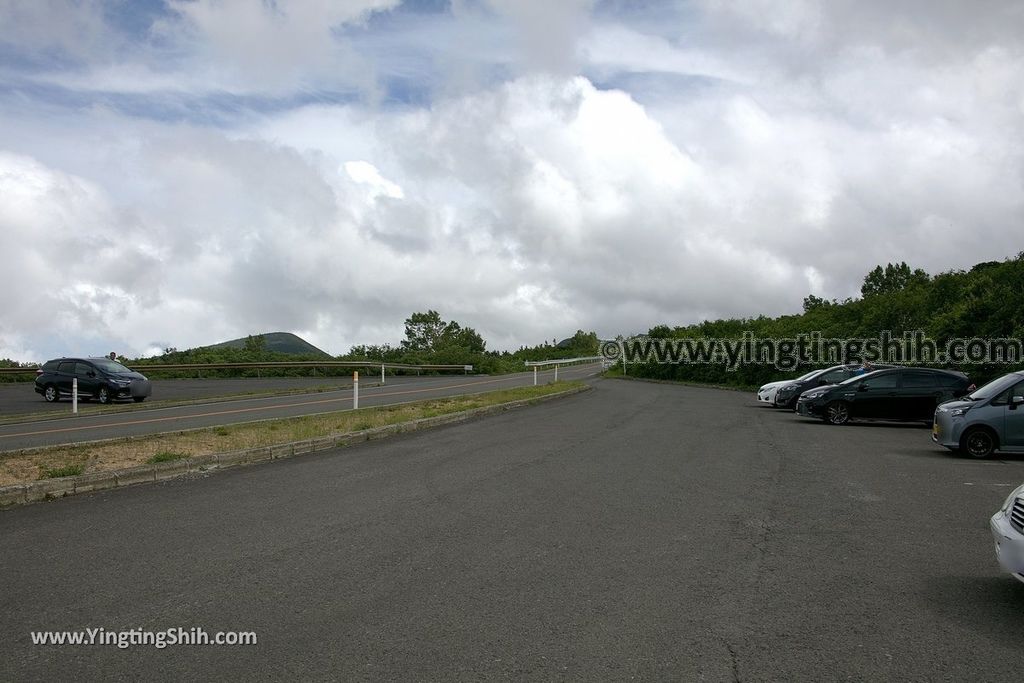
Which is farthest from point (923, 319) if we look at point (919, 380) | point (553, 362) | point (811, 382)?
point (553, 362)

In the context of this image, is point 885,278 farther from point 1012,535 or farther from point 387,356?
point 1012,535

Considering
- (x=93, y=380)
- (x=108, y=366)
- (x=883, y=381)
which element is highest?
(x=108, y=366)

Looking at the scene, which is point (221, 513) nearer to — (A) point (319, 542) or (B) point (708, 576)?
(A) point (319, 542)

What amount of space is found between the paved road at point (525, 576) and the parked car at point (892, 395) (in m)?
10.0

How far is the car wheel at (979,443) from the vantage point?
14.1m

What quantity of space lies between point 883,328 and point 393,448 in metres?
27.2

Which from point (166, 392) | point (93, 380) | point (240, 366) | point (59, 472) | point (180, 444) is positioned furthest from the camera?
point (240, 366)

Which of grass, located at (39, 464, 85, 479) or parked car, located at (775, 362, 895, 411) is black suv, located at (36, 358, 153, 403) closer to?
grass, located at (39, 464, 85, 479)

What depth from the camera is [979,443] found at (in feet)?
46.6

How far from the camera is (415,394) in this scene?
3089cm

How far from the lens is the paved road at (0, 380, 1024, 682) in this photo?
15.2ft

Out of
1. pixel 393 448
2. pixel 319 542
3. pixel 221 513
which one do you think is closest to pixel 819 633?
pixel 319 542

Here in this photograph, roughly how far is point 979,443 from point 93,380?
27.6 metres

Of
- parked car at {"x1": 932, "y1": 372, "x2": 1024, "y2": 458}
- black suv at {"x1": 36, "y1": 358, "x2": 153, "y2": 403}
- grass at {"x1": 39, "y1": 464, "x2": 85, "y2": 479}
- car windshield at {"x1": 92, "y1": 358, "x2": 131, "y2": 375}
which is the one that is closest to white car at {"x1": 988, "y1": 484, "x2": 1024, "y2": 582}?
parked car at {"x1": 932, "y1": 372, "x2": 1024, "y2": 458}
